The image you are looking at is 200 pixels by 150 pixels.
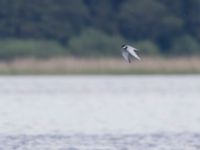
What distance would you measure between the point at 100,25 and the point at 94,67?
1047 centimetres

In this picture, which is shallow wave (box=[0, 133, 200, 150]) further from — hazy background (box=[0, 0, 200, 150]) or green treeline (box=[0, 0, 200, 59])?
green treeline (box=[0, 0, 200, 59])

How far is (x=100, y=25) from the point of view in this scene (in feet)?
171

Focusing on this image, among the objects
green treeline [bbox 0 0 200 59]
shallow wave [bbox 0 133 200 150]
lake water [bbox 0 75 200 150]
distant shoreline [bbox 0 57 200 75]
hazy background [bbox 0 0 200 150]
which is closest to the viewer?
shallow wave [bbox 0 133 200 150]

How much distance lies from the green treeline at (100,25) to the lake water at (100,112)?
7066 millimetres

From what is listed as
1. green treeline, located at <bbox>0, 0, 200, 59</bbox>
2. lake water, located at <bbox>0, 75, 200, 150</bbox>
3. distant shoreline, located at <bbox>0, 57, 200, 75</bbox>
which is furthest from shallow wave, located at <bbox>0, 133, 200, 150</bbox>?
green treeline, located at <bbox>0, 0, 200, 59</bbox>

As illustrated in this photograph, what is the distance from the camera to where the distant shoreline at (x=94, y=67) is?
41.2 m

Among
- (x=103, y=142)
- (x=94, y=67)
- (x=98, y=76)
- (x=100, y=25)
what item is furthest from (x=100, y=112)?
(x=100, y=25)

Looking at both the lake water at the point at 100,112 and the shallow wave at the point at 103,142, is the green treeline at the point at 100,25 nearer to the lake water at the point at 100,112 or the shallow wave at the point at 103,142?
the lake water at the point at 100,112

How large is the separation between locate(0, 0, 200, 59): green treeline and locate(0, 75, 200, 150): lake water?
7.07 meters

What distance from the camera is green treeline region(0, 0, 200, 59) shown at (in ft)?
163

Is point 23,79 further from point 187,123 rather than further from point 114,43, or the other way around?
point 187,123

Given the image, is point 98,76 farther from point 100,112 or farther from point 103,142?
point 103,142

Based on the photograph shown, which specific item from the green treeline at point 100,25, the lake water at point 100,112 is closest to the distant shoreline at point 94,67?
the lake water at point 100,112

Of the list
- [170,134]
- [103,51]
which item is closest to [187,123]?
[170,134]
